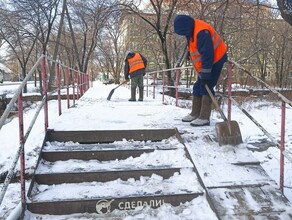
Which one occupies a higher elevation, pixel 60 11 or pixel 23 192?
pixel 60 11

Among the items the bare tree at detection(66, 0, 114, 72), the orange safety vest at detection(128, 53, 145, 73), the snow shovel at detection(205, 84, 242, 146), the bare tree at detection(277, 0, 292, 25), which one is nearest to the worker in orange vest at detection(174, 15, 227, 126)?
the snow shovel at detection(205, 84, 242, 146)

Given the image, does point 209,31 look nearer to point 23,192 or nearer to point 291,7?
point 23,192

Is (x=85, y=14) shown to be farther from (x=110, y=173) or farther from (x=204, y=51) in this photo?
(x=110, y=173)

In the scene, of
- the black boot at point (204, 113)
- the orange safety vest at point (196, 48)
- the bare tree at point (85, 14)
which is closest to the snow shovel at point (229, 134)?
the black boot at point (204, 113)

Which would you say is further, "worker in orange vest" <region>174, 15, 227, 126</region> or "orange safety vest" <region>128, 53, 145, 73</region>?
"orange safety vest" <region>128, 53, 145, 73</region>

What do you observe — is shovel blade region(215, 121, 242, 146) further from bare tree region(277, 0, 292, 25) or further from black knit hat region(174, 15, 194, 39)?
bare tree region(277, 0, 292, 25)

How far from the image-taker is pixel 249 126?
912 centimetres

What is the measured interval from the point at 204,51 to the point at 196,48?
250 mm

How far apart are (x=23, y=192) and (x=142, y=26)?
21.2m

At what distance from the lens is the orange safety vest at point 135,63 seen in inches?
391

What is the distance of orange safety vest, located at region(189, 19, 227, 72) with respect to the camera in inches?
177

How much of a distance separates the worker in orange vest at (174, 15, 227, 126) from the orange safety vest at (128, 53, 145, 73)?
5.03 meters

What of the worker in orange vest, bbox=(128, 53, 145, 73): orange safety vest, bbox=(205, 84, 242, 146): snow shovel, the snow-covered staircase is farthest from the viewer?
bbox=(128, 53, 145, 73): orange safety vest

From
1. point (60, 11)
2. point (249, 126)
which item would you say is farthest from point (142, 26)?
point (249, 126)
